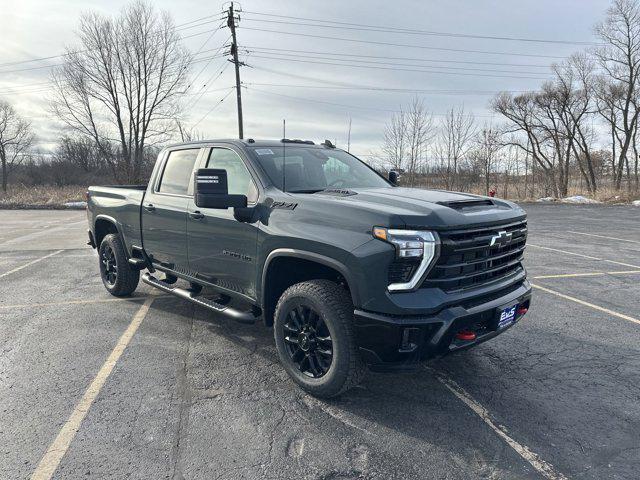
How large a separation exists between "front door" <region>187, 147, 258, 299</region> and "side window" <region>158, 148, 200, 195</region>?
0.30m

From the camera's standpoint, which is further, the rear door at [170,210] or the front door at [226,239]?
the rear door at [170,210]

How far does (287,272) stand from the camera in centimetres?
361

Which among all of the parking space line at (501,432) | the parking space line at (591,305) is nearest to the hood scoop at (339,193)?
the parking space line at (501,432)

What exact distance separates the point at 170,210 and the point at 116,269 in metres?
1.73

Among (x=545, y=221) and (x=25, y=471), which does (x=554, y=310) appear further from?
(x=545, y=221)

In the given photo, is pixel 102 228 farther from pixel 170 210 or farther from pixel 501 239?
pixel 501 239

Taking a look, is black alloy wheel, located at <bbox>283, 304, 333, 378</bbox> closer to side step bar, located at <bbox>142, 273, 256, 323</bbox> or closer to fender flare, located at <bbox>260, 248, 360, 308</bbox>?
fender flare, located at <bbox>260, 248, 360, 308</bbox>

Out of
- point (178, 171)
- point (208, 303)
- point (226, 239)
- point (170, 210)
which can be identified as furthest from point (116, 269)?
point (226, 239)

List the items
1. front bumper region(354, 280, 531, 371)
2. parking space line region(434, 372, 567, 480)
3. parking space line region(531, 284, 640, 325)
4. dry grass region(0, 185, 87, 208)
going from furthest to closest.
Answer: dry grass region(0, 185, 87, 208)
parking space line region(531, 284, 640, 325)
front bumper region(354, 280, 531, 371)
parking space line region(434, 372, 567, 480)

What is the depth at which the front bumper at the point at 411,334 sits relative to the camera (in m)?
2.75

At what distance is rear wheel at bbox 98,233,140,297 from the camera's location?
18.7ft

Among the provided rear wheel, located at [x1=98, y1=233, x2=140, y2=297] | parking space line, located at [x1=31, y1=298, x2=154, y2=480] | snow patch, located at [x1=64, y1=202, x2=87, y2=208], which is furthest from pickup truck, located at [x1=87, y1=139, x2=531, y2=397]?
snow patch, located at [x1=64, y1=202, x2=87, y2=208]

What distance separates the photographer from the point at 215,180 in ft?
10.9

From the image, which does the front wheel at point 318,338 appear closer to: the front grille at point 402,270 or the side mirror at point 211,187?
the front grille at point 402,270
